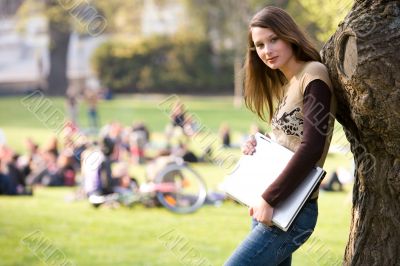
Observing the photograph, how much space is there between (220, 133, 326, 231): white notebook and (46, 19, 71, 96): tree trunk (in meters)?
41.0

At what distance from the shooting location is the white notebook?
10.3ft

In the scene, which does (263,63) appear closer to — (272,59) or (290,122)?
(272,59)

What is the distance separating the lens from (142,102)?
37.0 m

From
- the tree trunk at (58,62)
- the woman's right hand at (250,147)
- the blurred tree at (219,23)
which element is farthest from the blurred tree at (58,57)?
the woman's right hand at (250,147)

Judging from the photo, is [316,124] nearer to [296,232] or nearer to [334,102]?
[334,102]

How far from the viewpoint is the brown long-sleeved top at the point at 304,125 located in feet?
10.2

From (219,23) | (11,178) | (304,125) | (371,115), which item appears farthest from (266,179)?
(219,23)

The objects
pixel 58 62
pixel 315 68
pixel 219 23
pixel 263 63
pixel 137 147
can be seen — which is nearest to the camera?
pixel 315 68

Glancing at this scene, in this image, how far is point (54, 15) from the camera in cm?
3897

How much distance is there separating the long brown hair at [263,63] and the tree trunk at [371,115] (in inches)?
5.3

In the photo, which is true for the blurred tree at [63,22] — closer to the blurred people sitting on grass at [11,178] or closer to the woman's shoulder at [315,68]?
the blurred people sitting on grass at [11,178]

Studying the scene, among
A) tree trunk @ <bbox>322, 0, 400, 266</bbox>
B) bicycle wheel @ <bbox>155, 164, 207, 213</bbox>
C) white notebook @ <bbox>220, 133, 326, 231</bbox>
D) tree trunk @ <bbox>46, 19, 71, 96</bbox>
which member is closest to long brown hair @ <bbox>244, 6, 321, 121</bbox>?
tree trunk @ <bbox>322, 0, 400, 266</bbox>

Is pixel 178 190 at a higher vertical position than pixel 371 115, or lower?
lower

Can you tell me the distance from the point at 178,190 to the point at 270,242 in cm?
742
